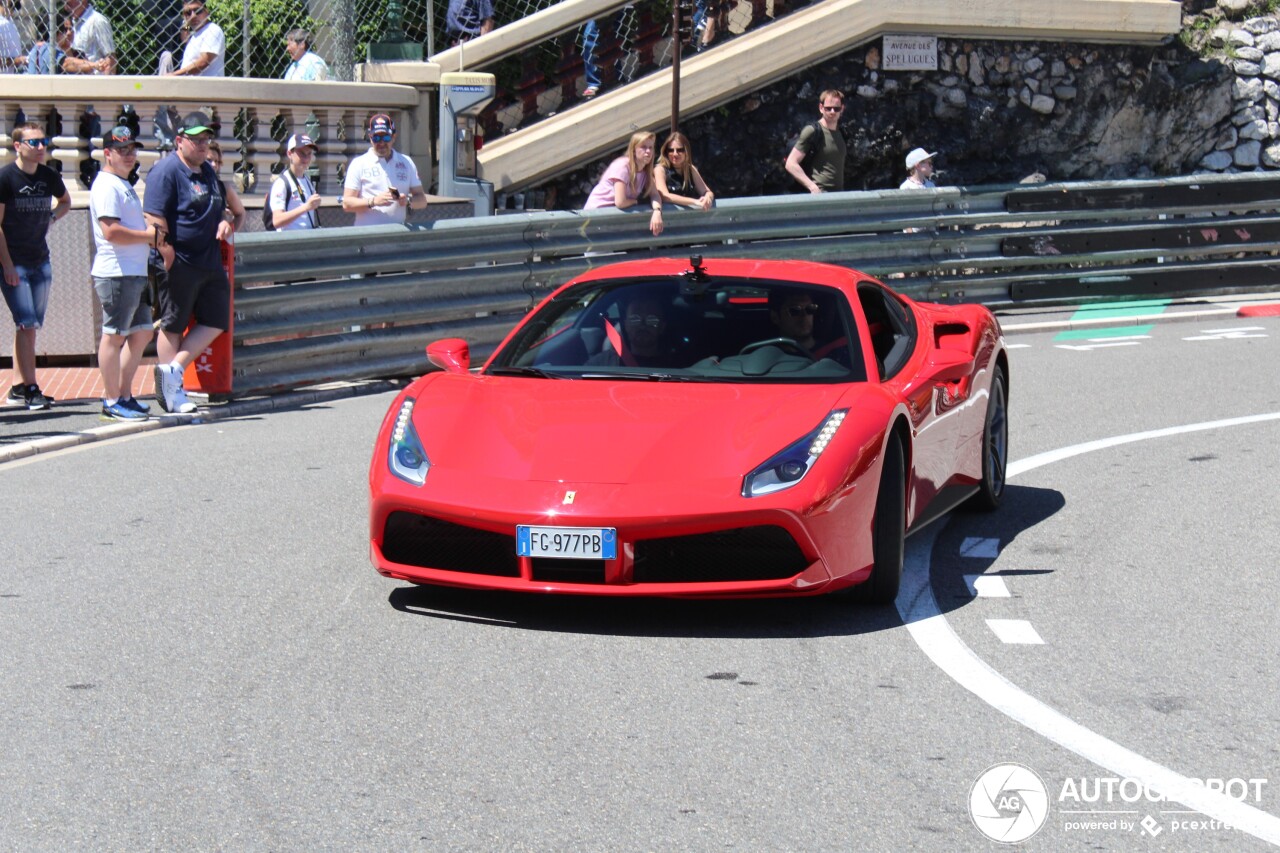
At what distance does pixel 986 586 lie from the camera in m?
7.05

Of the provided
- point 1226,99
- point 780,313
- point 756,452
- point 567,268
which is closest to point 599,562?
point 756,452

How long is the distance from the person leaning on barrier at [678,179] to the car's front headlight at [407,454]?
25.6ft

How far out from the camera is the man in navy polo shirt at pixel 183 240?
37.7ft

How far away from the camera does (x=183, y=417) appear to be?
11.4m

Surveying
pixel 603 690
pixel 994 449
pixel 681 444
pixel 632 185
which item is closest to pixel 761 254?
pixel 632 185

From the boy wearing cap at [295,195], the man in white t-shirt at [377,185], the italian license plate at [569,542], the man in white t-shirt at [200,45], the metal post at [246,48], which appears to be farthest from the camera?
the metal post at [246,48]

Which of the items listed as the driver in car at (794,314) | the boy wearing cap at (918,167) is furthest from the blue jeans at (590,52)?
the driver in car at (794,314)

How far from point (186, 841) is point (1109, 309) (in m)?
14.4

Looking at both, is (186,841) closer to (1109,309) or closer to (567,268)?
(567,268)

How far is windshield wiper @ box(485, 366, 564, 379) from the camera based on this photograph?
729 centimetres

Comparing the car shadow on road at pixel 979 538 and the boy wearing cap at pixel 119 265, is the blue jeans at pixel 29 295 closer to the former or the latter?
the boy wearing cap at pixel 119 265

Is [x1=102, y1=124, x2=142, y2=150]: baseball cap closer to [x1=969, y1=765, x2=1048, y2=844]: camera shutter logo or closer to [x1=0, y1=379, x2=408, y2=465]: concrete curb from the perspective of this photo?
[x1=0, y1=379, x2=408, y2=465]: concrete curb

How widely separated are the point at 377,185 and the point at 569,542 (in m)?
8.09
